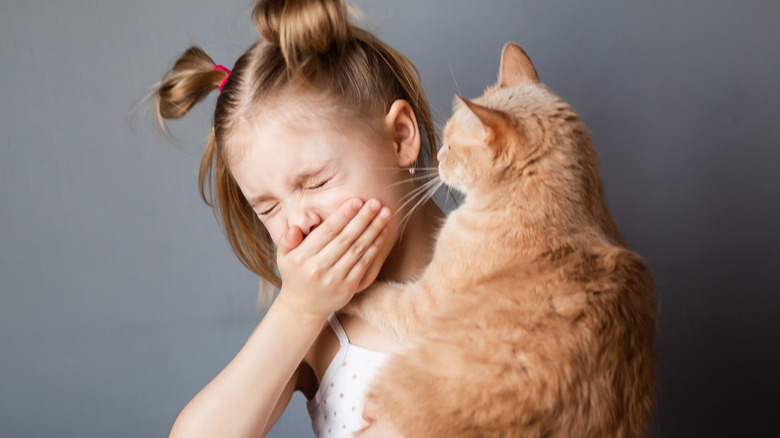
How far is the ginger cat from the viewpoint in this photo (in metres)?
0.80

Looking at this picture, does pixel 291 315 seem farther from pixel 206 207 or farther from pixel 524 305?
pixel 206 207

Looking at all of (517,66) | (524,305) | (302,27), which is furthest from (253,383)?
(517,66)

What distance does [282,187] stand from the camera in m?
1.03

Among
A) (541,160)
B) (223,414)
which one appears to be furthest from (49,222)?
(541,160)

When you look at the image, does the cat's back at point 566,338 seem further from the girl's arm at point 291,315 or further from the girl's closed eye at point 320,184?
Result: the girl's closed eye at point 320,184

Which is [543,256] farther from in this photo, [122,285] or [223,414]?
[122,285]

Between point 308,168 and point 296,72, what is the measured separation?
0.17 m

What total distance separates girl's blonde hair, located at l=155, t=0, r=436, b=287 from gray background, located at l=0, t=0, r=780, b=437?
29 centimetres

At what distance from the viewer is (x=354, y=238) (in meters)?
1.01

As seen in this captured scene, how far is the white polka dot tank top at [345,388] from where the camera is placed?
1.11 meters

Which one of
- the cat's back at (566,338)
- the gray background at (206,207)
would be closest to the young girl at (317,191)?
the cat's back at (566,338)

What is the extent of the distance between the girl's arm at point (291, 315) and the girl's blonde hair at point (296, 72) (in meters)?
0.22

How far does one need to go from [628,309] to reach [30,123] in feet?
4.60

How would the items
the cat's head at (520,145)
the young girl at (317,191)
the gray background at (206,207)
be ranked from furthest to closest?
the gray background at (206,207) → the young girl at (317,191) → the cat's head at (520,145)
